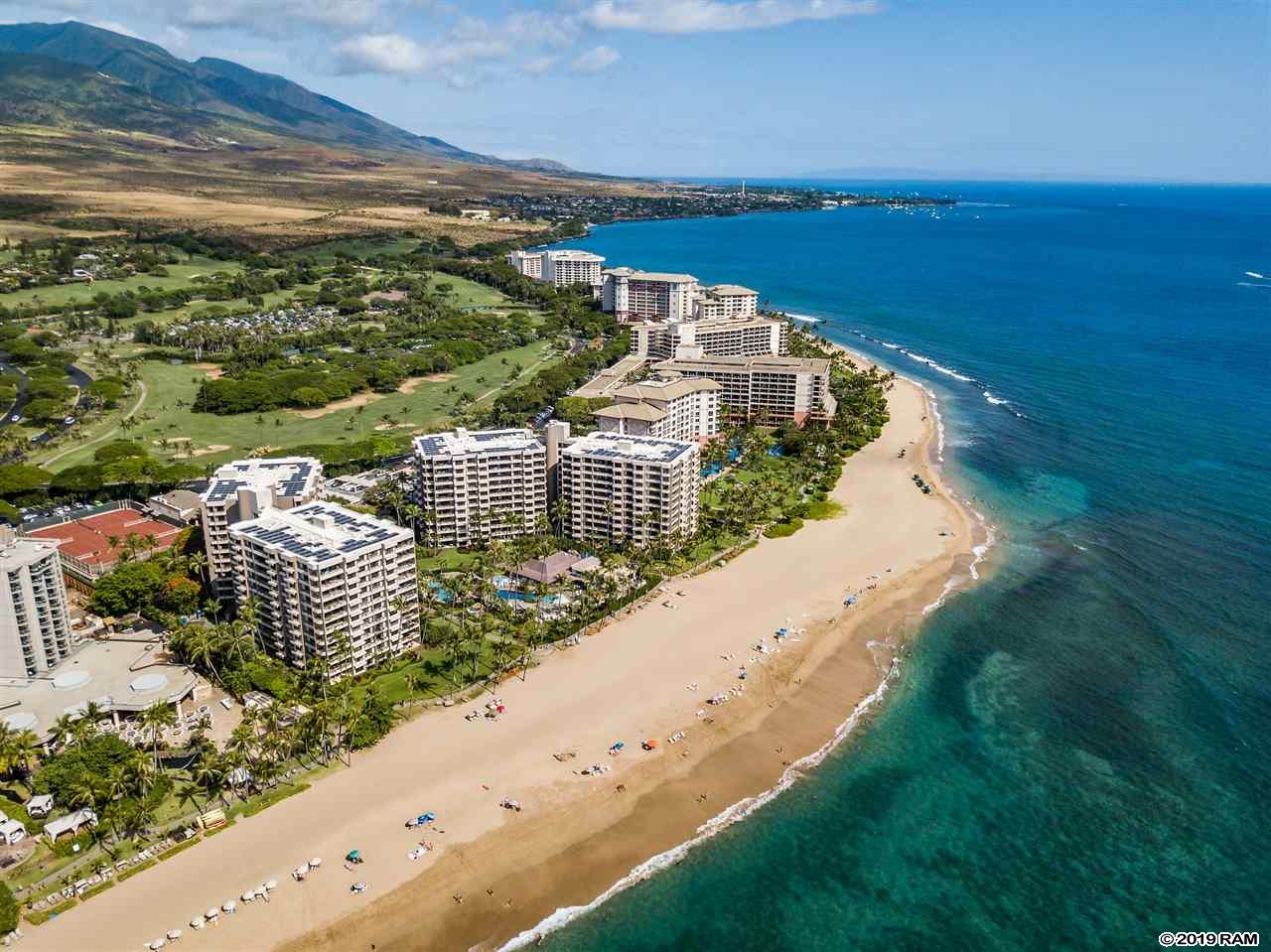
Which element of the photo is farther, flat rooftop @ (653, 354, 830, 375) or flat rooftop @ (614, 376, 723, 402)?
flat rooftop @ (653, 354, 830, 375)

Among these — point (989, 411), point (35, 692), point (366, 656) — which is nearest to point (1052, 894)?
point (366, 656)

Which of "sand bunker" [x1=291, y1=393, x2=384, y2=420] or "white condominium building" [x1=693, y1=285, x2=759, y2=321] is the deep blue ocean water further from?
"sand bunker" [x1=291, y1=393, x2=384, y2=420]

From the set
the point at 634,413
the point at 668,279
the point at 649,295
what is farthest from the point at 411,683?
the point at 649,295

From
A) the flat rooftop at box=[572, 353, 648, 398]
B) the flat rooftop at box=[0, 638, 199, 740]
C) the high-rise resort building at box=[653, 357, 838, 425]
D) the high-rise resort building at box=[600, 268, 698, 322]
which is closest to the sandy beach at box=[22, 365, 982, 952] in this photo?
the flat rooftop at box=[0, 638, 199, 740]

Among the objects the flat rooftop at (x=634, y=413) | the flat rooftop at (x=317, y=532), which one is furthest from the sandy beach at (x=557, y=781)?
the flat rooftop at (x=634, y=413)

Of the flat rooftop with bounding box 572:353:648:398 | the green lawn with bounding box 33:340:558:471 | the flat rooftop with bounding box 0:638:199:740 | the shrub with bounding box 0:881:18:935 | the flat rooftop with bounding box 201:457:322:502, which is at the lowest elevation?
the shrub with bounding box 0:881:18:935

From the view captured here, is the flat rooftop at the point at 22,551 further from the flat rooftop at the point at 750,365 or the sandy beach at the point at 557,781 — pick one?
the flat rooftop at the point at 750,365

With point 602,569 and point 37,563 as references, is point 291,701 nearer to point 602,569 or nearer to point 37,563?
point 37,563
